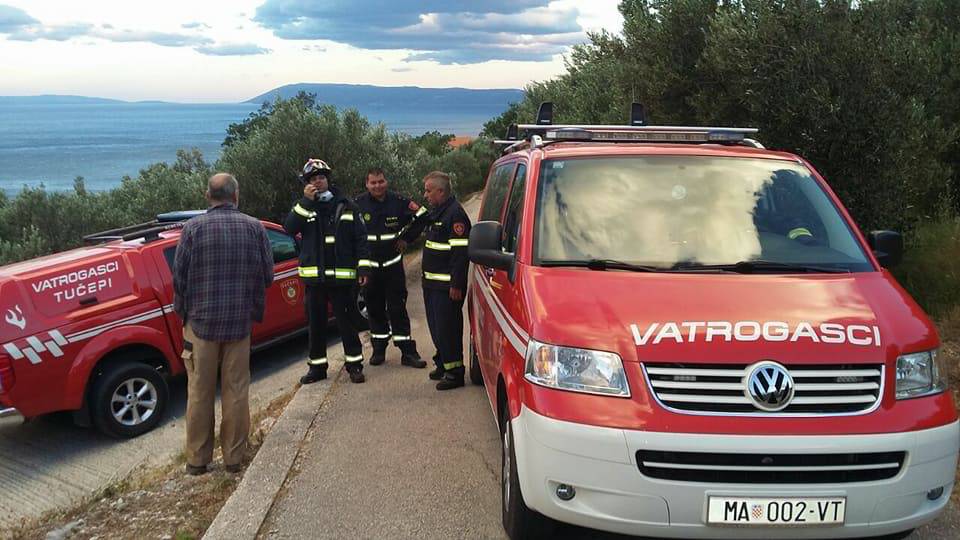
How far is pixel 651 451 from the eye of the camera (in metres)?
2.83

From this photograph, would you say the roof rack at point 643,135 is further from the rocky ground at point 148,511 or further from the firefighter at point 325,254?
the rocky ground at point 148,511

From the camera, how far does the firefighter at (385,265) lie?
665cm

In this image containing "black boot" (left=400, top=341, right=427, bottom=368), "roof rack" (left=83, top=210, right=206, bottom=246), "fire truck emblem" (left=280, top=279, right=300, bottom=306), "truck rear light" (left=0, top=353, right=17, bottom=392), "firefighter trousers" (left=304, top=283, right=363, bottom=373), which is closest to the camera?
"truck rear light" (left=0, top=353, right=17, bottom=392)

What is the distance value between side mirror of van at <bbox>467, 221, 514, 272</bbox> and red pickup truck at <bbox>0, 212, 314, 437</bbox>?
163 inches

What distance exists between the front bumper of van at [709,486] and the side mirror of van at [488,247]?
1.14 metres

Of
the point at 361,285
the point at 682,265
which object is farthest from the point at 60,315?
the point at 682,265

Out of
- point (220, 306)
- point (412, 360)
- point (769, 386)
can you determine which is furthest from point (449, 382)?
point (769, 386)

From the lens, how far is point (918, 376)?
3.01 meters

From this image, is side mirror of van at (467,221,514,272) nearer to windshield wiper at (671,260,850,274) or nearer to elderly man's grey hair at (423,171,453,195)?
windshield wiper at (671,260,850,274)

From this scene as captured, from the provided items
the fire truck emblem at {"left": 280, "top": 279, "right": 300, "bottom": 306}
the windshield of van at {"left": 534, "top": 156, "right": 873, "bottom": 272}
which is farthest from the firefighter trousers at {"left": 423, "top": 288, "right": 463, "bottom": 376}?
the fire truck emblem at {"left": 280, "top": 279, "right": 300, "bottom": 306}

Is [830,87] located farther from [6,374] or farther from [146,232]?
[6,374]

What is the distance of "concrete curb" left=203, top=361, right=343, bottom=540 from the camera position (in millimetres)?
3777

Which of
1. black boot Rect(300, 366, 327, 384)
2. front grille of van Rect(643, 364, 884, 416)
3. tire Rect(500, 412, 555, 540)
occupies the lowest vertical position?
black boot Rect(300, 366, 327, 384)

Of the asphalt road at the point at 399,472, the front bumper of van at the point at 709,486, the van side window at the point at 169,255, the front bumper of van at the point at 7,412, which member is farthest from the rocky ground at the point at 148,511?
the van side window at the point at 169,255
